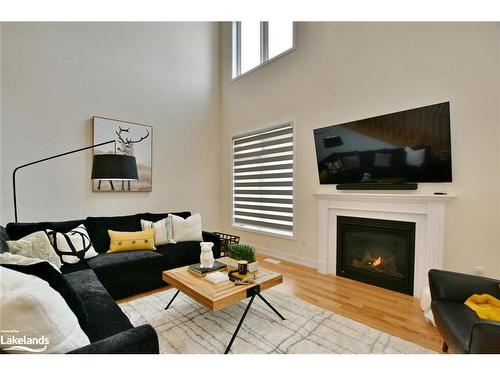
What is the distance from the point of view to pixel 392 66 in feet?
8.96

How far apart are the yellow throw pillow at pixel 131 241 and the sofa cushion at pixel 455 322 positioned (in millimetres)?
2799

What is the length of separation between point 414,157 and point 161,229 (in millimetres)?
3113

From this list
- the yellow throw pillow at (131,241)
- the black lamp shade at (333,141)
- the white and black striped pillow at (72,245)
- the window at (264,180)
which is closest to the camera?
the white and black striped pillow at (72,245)

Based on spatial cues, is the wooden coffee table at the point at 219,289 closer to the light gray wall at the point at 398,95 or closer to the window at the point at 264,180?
the light gray wall at the point at 398,95

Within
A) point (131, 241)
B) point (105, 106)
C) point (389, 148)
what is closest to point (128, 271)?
point (131, 241)

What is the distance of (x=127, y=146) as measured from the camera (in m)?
3.62

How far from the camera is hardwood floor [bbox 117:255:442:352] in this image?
1903mm

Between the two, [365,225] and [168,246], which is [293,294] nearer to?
[365,225]

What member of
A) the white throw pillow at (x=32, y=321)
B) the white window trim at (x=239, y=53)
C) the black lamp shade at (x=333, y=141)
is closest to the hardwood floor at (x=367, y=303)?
the black lamp shade at (x=333, y=141)

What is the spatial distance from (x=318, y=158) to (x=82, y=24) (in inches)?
147

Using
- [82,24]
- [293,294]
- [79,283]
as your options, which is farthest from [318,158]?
[82,24]

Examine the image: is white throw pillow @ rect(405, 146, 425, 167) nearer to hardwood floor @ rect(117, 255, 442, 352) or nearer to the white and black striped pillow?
hardwood floor @ rect(117, 255, 442, 352)

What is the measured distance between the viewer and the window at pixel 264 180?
381cm

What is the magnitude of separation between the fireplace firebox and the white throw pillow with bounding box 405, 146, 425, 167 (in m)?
0.66
